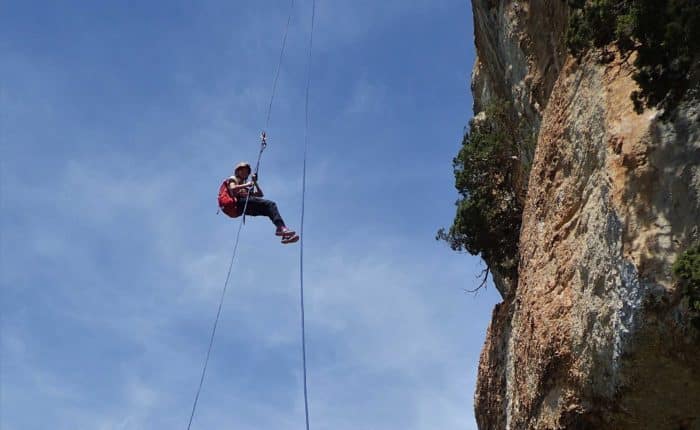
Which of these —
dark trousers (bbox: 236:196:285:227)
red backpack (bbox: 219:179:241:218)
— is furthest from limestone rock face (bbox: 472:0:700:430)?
red backpack (bbox: 219:179:241:218)

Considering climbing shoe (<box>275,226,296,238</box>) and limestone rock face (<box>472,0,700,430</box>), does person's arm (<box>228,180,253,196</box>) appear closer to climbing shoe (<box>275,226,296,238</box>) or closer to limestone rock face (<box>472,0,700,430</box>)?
climbing shoe (<box>275,226,296,238</box>)

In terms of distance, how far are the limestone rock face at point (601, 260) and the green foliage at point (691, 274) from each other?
335 millimetres

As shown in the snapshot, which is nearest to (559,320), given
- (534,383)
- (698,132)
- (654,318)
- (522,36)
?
(534,383)

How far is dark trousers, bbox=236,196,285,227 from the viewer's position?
60.4ft

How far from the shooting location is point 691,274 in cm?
1321

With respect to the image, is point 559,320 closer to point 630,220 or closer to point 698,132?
point 630,220

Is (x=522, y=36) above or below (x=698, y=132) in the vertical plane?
above

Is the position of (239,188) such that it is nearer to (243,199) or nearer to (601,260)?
(243,199)

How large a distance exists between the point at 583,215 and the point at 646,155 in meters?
→ 2.16

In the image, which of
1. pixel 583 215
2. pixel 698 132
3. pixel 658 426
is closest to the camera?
pixel 698 132

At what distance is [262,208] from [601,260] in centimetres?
676

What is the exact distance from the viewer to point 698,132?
14.1 m

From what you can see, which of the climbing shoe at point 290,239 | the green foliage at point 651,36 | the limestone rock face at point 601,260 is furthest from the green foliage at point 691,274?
the climbing shoe at point 290,239

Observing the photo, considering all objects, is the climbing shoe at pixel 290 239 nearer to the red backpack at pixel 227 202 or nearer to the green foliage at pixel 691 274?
the red backpack at pixel 227 202
